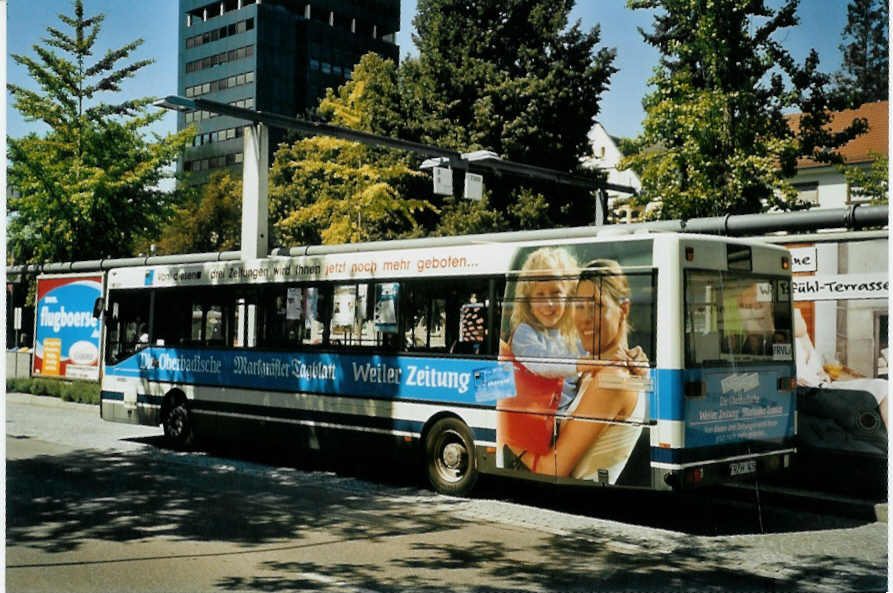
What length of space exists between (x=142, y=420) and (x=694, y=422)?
960 cm

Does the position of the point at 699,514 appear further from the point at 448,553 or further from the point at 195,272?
the point at 195,272

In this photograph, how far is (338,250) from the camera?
1731 centimetres

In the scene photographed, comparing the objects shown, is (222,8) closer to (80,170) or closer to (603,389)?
(80,170)

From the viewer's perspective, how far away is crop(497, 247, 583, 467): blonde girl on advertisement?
9.88 meters

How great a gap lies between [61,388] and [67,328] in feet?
9.48

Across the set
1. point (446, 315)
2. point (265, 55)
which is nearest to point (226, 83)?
point (265, 55)

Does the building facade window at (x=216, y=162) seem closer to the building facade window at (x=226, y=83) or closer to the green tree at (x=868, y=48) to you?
the building facade window at (x=226, y=83)

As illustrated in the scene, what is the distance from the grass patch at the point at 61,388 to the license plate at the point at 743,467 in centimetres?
1655

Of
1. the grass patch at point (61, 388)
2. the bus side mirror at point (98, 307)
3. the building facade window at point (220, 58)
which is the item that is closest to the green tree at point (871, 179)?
the bus side mirror at point (98, 307)

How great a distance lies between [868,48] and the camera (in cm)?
1073

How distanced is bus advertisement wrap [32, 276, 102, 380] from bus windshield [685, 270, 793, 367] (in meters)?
19.2

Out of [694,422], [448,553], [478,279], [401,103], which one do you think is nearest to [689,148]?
[478,279]

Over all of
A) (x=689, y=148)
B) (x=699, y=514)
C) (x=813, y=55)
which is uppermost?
(x=813, y=55)

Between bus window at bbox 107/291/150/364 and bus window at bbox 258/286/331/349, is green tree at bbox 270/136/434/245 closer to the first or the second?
bus window at bbox 107/291/150/364
